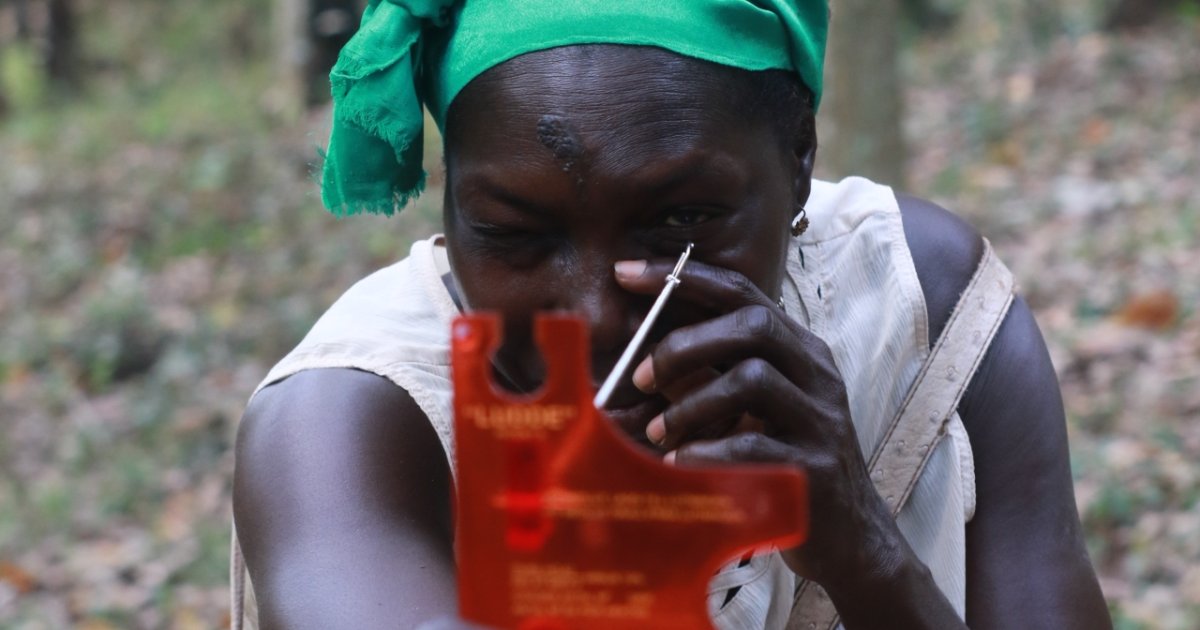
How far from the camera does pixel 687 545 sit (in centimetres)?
98

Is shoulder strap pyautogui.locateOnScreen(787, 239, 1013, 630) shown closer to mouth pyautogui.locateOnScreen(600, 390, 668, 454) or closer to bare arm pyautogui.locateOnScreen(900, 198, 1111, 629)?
bare arm pyautogui.locateOnScreen(900, 198, 1111, 629)

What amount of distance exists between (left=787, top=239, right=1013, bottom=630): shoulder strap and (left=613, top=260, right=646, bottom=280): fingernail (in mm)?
742

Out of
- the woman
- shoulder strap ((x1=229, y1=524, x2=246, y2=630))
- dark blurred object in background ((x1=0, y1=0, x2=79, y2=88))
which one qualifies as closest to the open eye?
the woman

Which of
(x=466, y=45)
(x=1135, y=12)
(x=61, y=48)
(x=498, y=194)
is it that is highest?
(x=466, y=45)

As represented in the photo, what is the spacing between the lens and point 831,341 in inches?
86.4

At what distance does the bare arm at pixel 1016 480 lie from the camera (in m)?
2.06

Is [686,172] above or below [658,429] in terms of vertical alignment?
above

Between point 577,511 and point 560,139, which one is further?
point 560,139

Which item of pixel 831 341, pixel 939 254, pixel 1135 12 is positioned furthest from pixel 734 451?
pixel 1135 12

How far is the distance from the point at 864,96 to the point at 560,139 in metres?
3.96

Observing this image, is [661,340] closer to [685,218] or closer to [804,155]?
[685,218]

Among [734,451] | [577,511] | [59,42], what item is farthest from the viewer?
[59,42]

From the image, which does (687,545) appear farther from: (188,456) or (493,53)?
(188,456)

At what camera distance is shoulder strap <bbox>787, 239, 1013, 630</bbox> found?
2170mm
